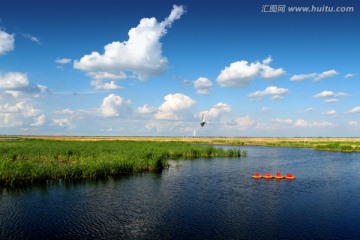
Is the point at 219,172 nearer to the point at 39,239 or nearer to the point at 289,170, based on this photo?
the point at 289,170

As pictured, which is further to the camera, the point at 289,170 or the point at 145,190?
the point at 289,170

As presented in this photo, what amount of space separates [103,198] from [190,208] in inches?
311

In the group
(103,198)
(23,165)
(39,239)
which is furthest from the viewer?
(23,165)

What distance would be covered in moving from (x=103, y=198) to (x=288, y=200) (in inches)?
648

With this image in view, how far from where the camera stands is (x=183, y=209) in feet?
84.4

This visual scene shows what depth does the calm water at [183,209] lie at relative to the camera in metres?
20.5

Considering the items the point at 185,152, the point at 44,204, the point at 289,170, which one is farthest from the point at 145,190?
the point at 185,152

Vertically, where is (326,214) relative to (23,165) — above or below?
below

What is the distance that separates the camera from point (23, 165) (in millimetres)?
34344

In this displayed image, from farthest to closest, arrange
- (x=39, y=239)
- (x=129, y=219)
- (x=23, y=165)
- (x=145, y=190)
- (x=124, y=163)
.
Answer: (x=124, y=163), (x=23, y=165), (x=145, y=190), (x=129, y=219), (x=39, y=239)

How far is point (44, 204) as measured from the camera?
2648 centimetres

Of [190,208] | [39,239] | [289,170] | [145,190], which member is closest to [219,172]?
[289,170]

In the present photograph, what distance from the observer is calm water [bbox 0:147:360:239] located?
67.4 ft

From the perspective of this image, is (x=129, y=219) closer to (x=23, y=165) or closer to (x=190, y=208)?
(x=190, y=208)
